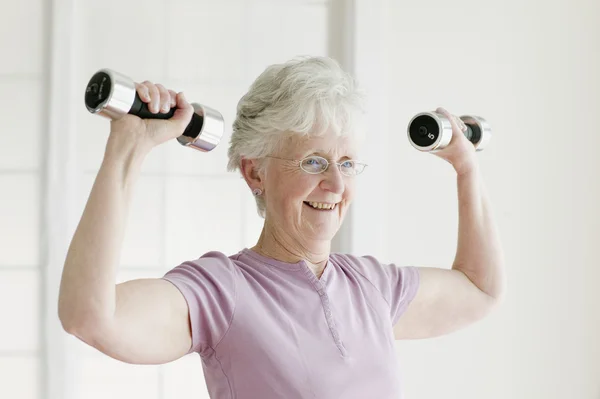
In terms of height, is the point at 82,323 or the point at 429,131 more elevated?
the point at 429,131

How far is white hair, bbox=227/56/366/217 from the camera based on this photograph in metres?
1.67

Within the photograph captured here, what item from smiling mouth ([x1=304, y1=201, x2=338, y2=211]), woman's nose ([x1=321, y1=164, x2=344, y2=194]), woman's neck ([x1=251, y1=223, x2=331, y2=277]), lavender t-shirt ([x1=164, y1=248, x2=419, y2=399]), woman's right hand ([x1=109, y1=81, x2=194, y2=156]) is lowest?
lavender t-shirt ([x1=164, y1=248, x2=419, y2=399])

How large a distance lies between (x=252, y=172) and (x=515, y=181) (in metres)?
1.56

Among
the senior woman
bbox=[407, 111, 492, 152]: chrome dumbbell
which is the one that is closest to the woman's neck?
the senior woman

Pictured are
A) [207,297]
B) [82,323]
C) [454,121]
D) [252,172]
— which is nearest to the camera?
[82,323]

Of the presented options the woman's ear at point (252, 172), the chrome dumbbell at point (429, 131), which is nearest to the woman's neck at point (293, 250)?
the woman's ear at point (252, 172)

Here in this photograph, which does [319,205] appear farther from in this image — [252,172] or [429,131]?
[429,131]

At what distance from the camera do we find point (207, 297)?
5.07 feet

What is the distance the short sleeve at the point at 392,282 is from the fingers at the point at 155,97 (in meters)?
0.66

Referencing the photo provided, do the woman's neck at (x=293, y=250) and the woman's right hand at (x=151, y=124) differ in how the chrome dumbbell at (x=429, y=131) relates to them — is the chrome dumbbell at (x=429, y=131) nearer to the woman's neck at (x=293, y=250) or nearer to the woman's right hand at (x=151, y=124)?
the woman's neck at (x=293, y=250)

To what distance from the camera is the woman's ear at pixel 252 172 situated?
179 cm

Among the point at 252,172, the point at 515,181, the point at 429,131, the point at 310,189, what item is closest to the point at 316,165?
the point at 310,189

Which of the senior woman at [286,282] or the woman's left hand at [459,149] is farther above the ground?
the woman's left hand at [459,149]

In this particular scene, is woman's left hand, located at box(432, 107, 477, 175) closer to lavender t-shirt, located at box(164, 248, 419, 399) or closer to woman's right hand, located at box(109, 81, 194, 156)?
lavender t-shirt, located at box(164, 248, 419, 399)
